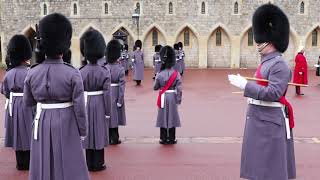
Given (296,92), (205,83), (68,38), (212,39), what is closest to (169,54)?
(68,38)

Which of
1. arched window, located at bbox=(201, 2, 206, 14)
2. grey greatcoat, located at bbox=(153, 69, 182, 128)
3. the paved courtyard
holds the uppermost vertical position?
arched window, located at bbox=(201, 2, 206, 14)

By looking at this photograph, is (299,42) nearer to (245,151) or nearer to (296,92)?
(296,92)

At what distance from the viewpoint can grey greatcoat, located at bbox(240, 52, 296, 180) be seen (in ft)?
12.8

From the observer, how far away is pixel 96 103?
18.4 feet

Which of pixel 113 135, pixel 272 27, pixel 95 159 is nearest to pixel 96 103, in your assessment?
pixel 95 159

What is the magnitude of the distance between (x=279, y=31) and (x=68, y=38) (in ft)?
6.36

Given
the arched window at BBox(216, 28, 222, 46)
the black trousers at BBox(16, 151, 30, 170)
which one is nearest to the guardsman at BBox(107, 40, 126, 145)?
the black trousers at BBox(16, 151, 30, 170)

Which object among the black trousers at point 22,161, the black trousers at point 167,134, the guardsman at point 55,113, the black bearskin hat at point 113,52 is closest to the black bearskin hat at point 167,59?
the black bearskin hat at point 113,52

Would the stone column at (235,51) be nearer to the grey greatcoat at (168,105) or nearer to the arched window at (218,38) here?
the arched window at (218,38)

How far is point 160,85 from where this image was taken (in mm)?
6980

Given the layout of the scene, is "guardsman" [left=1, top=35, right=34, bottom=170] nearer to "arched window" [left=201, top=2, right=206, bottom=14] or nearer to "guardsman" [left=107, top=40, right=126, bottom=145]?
"guardsman" [left=107, top=40, right=126, bottom=145]

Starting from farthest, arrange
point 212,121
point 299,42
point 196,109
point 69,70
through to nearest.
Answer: point 299,42, point 196,109, point 212,121, point 69,70

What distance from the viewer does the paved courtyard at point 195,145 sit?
18.2 feet

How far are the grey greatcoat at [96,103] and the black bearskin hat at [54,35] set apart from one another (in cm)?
139
